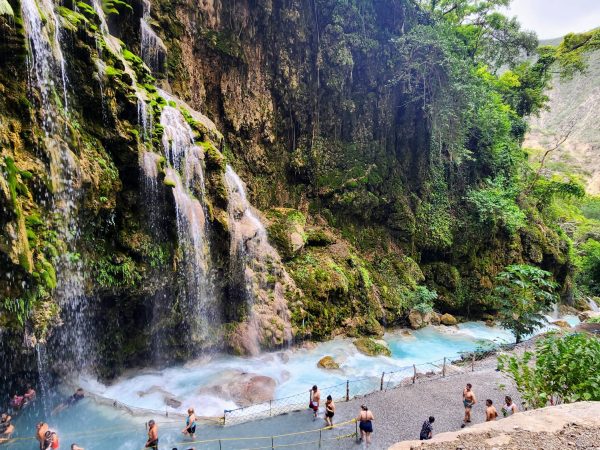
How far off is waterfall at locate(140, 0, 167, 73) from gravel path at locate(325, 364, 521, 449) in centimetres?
1734

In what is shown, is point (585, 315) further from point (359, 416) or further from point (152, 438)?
point (152, 438)

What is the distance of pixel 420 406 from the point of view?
1237 centimetres

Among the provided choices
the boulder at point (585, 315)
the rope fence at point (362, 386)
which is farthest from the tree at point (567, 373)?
the boulder at point (585, 315)

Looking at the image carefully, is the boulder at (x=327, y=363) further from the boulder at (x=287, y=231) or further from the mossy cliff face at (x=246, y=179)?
the boulder at (x=287, y=231)

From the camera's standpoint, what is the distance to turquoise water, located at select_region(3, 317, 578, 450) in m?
10.2

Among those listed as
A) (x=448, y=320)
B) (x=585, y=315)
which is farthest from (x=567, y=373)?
(x=585, y=315)

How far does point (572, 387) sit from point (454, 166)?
2573 cm

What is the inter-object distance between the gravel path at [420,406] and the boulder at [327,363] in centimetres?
306

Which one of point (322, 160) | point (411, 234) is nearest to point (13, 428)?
point (322, 160)

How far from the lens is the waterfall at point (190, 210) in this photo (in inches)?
553

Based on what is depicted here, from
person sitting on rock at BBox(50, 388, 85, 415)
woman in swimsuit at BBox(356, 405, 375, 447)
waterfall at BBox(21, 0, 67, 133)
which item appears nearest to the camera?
waterfall at BBox(21, 0, 67, 133)

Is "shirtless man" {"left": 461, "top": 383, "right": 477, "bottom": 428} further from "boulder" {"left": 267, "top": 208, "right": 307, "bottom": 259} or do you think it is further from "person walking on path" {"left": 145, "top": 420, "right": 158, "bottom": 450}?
"boulder" {"left": 267, "top": 208, "right": 307, "bottom": 259}

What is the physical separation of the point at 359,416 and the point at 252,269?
9.43 meters

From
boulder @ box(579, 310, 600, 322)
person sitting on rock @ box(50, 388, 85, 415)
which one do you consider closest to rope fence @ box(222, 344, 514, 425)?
person sitting on rock @ box(50, 388, 85, 415)
